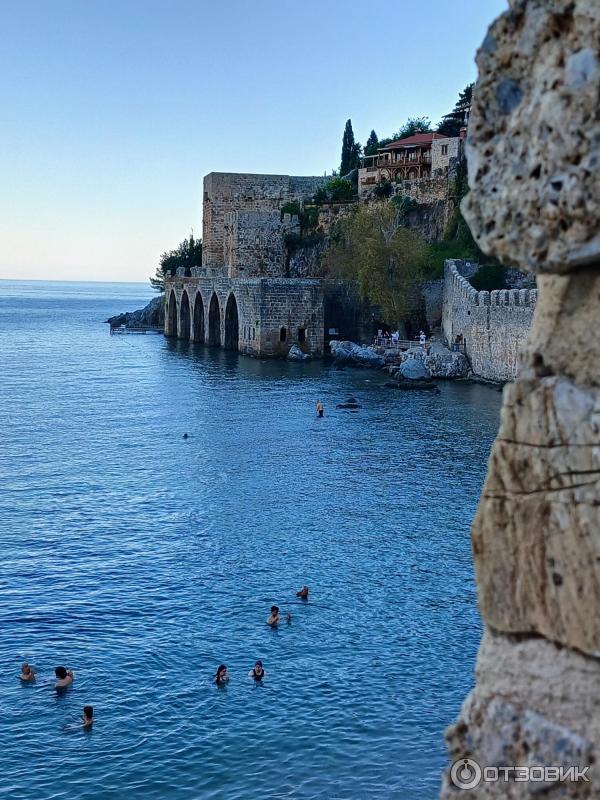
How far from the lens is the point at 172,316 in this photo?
93.1 meters

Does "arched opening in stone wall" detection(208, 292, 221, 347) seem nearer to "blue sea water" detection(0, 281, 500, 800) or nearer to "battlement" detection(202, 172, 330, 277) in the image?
"battlement" detection(202, 172, 330, 277)

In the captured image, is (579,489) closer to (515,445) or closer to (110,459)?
(515,445)

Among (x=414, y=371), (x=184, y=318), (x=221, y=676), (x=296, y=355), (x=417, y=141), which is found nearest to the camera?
(x=221, y=676)

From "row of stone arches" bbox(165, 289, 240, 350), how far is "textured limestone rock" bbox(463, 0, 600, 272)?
226ft

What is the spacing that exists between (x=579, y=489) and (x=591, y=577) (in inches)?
13.5

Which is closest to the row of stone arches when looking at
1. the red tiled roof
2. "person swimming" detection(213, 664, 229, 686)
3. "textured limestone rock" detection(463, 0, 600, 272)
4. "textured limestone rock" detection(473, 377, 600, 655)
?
the red tiled roof

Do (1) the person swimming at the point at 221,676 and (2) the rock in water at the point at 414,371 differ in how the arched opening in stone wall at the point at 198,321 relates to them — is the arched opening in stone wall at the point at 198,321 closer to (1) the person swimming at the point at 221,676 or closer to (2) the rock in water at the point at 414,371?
(2) the rock in water at the point at 414,371

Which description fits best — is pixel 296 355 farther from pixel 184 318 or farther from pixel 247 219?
pixel 184 318

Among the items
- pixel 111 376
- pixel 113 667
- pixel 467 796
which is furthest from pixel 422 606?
pixel 111 376

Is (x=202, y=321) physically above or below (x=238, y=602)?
above

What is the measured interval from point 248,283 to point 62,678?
173 ft

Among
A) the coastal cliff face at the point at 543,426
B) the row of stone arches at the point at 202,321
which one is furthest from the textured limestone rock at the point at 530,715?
the row of stone arches at the point at 202,321

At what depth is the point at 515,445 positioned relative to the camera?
4.09m

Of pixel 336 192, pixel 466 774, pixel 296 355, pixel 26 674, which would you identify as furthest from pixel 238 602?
pixel 336 192
